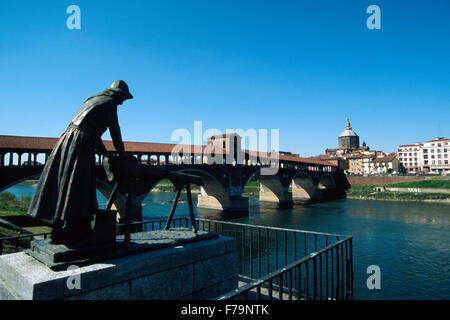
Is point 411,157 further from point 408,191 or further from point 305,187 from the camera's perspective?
point 305,187

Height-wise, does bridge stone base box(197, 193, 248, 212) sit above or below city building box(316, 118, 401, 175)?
below

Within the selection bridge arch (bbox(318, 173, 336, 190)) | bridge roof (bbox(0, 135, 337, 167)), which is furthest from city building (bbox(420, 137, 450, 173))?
bridge roof (bbox(0, 135, 337, 167))

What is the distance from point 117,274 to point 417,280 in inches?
559

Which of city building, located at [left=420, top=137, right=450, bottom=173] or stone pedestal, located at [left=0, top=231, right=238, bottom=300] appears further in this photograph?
city building, located at [left=420, top=137, right=450, bottom=173]

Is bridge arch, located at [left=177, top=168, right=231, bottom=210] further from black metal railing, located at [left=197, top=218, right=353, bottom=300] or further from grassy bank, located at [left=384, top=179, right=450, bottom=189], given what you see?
grassy bank, located at [left=384, top=179, right=450, bottom=189]

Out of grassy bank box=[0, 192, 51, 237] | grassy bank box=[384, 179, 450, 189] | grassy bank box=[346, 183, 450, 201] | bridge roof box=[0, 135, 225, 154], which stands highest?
bridge roof box=[0, 135, 225, 154]

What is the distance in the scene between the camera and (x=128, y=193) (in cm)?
457

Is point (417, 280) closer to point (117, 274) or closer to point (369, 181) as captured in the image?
point (117, 274)

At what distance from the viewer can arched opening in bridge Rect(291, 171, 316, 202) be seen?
181 feet

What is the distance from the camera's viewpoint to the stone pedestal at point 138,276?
335cm

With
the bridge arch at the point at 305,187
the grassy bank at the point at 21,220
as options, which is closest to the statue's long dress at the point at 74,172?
the grassy bank at the point at 21,220

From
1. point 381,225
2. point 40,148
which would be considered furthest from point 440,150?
point 40,148

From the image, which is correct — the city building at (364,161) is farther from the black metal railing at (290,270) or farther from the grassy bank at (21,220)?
the grassy bank at (21,220)

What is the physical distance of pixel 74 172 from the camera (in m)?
3.95
